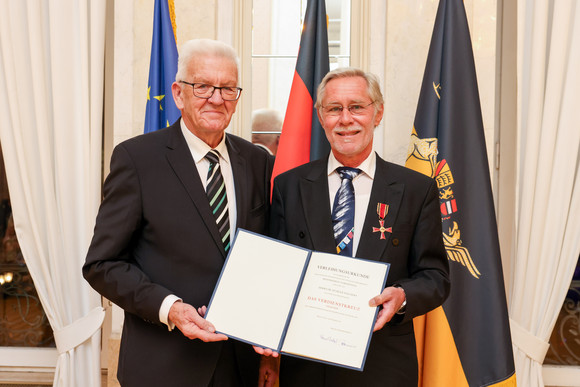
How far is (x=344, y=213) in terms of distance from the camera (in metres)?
1.84

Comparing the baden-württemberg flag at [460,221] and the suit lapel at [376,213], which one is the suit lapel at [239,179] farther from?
the baden-württemberg flag at [460,221]

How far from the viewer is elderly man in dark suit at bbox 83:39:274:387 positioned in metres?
1.64

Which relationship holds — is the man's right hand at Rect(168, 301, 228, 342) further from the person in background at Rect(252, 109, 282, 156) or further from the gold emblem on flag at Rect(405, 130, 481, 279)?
the person in background at Rect(252, 109, 282, 156)

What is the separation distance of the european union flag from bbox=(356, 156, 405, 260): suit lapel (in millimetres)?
1453

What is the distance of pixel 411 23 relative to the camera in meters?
3.06

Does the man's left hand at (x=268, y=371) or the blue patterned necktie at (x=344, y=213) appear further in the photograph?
the man's left hand at (x=268, y=371)

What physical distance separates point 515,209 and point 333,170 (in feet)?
5.15

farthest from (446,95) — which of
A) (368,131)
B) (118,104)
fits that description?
(118,104)

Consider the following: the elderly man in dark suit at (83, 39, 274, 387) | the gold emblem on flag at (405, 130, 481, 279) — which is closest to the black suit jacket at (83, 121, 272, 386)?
the elderly man in dark suit at (83, 39, 274, 387)

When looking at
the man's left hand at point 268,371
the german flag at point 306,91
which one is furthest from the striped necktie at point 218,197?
the german flag at point 306,91

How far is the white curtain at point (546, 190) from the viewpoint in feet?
9.52

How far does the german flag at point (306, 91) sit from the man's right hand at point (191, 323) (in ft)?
4.63

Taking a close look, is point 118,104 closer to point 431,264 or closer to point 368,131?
point 368,131

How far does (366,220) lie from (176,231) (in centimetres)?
67
